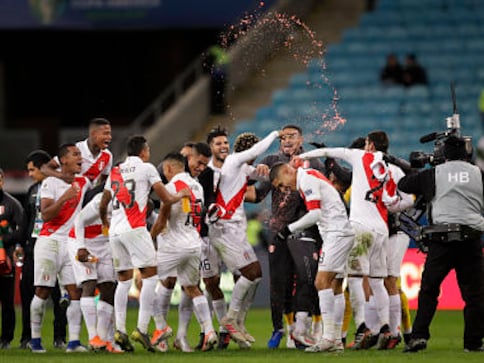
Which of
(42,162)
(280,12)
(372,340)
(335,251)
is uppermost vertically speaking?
(280,12)

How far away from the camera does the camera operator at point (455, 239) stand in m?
12.7

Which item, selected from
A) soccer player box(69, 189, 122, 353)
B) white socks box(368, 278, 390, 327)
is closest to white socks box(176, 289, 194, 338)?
soccer player box(69, 189, 122, 353)

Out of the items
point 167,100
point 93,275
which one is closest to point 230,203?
point 93,275

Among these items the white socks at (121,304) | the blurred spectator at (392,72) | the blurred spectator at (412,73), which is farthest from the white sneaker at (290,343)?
the blurred spectator at (392,72)

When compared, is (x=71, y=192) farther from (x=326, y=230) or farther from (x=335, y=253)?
(x=335, y=253)

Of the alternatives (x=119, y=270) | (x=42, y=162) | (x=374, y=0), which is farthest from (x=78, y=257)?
(x=374, y=0)

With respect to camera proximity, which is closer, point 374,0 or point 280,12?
point 280,12

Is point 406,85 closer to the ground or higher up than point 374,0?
closer to the ground

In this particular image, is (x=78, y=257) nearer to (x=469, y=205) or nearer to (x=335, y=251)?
(x=335, y=251)

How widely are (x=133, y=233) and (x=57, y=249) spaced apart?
1122 millimetres

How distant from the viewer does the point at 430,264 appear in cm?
1284

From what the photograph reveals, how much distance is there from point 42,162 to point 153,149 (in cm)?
1185

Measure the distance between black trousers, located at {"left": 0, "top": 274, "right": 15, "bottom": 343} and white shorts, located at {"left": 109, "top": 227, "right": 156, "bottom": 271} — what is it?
7.54ft

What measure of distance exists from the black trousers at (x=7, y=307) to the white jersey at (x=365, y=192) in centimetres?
418
